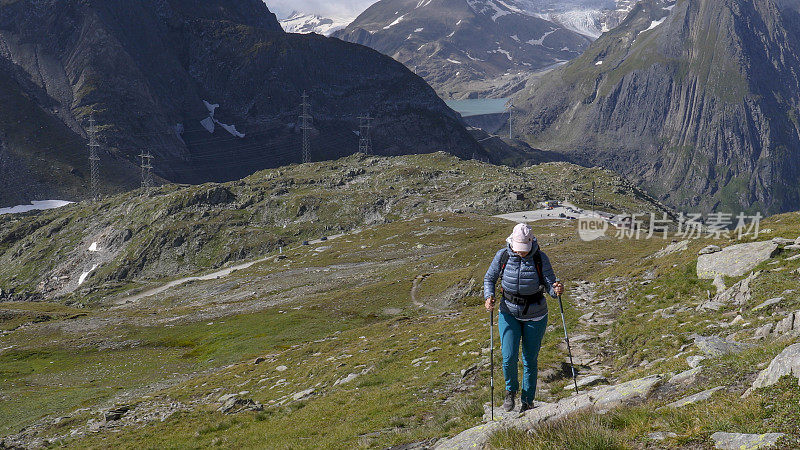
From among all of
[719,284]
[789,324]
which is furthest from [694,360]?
[719,284]

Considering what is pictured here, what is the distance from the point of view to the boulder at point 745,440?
7.87m

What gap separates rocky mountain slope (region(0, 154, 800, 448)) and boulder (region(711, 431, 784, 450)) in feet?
0.10

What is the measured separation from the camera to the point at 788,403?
8789mm

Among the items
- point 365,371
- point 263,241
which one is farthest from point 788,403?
point 263,241

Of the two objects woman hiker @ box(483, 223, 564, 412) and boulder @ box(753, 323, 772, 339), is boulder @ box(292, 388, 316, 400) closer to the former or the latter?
woman hiker @ box(483, 223, 564, 412)

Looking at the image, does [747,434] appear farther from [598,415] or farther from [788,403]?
[598,415]

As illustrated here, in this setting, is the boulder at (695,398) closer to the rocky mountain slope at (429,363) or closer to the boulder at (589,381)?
the rocky mountain slope at (429,363)

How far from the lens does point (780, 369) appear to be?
9.84 meters

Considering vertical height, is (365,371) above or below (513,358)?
below

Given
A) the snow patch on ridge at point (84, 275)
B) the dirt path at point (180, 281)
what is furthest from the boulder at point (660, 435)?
the snow patch on ridge at point (84, 275)

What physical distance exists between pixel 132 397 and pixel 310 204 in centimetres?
15353

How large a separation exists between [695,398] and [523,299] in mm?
4487

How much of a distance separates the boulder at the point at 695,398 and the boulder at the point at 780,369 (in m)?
0.67

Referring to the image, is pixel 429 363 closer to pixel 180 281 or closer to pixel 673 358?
pixel 673 358
